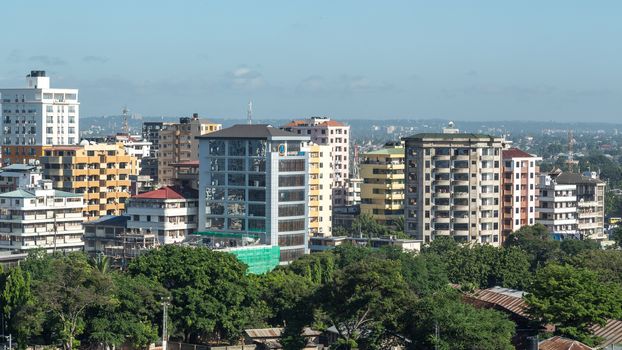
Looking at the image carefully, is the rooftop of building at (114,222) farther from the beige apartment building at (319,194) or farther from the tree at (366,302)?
the tree at (366,302)

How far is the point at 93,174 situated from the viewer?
89.5 m

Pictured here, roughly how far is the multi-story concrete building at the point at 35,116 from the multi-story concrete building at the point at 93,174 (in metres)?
11.5

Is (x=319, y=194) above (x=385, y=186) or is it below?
below

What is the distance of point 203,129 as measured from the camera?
116 m

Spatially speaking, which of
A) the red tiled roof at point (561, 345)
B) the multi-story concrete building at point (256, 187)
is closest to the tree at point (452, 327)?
the red tiled roof at point (561, 345)

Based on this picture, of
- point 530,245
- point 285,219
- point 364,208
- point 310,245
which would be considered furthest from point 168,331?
point 364,208

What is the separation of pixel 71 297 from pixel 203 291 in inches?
257

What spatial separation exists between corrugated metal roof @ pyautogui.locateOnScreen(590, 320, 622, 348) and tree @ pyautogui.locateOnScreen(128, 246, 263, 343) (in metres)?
13.5

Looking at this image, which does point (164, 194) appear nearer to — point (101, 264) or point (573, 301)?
point (101, 264)

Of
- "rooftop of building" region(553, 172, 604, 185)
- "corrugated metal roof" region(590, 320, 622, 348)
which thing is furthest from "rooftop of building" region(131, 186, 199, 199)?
"rooftop of building" region(553, 172, 604, 185)

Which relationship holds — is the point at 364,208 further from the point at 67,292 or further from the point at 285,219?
the point at 67,292

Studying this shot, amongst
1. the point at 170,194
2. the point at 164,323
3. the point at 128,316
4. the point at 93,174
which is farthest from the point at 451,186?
the point at 164,323

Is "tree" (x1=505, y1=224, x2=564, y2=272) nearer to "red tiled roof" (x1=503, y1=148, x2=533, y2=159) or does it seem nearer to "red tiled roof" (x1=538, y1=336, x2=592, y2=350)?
"red tiled roof" (x1=503, y1=148, x2=533, y2=159)

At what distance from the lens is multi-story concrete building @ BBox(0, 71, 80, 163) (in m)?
102
